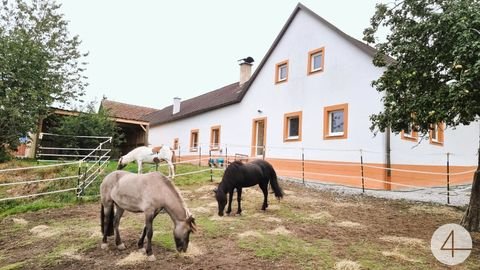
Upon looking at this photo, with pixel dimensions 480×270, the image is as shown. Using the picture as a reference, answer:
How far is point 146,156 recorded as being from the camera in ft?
39.1

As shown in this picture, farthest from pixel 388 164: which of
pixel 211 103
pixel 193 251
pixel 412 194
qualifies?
pixel 211 103

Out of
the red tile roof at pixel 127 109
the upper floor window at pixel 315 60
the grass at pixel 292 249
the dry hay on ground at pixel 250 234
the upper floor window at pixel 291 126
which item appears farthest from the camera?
the red tile roof at pixel 127 109

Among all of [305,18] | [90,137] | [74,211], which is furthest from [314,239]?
[90,137]

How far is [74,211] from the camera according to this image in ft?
27.2

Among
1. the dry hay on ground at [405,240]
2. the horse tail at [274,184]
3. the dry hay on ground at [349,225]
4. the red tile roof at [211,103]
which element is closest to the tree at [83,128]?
the red tile roof at [211,103]

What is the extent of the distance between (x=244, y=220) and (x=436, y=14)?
537 cm

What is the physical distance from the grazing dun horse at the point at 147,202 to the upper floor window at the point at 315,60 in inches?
440

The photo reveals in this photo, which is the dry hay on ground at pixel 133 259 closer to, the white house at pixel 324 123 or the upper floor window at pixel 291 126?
the white house at pixel 324 123

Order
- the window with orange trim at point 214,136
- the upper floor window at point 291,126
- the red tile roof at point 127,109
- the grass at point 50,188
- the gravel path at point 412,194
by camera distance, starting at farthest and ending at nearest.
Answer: the red tile roof at point 127,109, the window with orange trim at point 214,136, the upper floor window at point 291,126, the gravel path at point 412,194, the grass at point 50,188

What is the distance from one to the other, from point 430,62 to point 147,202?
5.63 metres

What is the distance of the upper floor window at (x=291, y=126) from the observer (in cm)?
1538

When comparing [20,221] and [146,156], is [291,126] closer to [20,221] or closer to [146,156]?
[146,156]

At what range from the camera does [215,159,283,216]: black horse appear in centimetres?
743

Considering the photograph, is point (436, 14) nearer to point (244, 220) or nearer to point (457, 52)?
point (457, 52)
